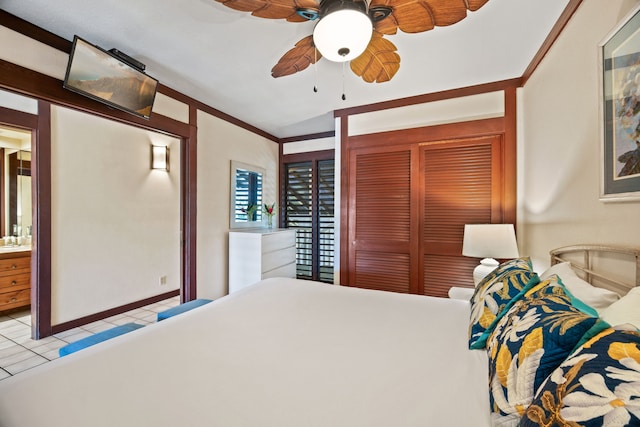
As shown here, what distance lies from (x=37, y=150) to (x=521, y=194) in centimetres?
466

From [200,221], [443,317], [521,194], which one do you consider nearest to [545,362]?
[443,317]

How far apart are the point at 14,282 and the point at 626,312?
4.93 meters

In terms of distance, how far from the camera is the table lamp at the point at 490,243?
7.15 ft

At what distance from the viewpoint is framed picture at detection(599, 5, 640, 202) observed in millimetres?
1036

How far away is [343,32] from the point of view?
1.34m

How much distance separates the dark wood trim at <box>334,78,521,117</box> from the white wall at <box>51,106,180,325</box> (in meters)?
2.66

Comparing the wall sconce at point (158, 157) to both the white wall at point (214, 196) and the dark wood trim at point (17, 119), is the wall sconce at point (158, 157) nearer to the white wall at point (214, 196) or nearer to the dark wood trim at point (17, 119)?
the white wall at point (214, 196)

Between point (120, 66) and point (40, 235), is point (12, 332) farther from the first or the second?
point (120, 66)

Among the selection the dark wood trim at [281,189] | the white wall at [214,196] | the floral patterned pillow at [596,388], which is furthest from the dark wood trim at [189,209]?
the floral patterned pillow at [596,388]

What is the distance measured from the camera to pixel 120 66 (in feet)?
6.76

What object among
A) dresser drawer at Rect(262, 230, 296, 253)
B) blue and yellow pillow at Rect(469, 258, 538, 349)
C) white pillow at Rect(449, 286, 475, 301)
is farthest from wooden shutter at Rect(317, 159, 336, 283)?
blue and yellow pillow at Rect(469, 258, 538, 349)

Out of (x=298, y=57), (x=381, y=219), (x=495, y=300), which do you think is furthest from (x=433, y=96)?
(x=495, y=300)

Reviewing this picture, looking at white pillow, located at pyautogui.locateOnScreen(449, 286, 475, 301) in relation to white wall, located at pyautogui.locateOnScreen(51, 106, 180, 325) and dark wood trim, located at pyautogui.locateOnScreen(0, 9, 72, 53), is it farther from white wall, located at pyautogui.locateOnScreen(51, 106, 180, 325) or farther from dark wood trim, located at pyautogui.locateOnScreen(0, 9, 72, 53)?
white wall, located at pyautogui.locateOnScreen(51, 106, 180, 325)

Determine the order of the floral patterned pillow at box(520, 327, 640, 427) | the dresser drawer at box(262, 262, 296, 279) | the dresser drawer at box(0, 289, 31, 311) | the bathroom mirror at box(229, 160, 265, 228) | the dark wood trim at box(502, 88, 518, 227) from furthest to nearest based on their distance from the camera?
the bathroom mirror at box(229, 160, 265, 228) → the dresser drawer at box(262, 262, 296, 279) → the dresser drawer at box(0, 289, 31, 311) → the dark wood trim at box(502, 88, 518, 227) → the floral patterned pillow at box(520, 327, 640, 427)
